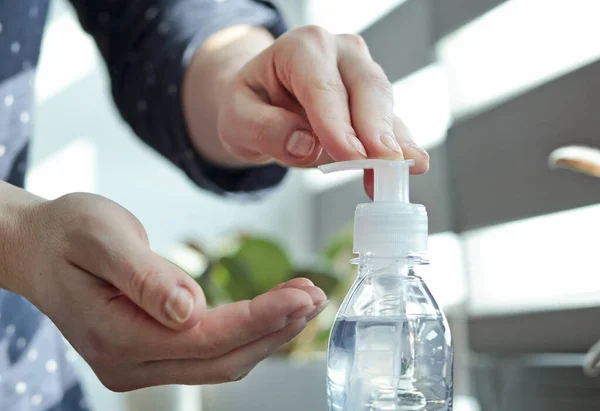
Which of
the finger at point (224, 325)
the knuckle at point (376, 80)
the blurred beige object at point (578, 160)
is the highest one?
the knuckle at point (376, 80)

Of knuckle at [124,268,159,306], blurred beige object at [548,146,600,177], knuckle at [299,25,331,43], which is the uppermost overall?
knuckle at [299,25,331,43]

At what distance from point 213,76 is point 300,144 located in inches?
6.0

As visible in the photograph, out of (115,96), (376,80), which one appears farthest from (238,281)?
(376,80)

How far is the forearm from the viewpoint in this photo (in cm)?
48

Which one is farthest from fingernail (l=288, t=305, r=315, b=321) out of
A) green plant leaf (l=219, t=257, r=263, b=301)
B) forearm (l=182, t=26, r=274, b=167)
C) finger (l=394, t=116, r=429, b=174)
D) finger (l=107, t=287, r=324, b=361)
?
green plant leaf (l=219, t=257, r=263, b=301)

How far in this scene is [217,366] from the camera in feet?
0.90

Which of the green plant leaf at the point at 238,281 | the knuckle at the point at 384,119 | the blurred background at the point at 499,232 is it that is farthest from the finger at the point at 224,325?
the green plant leaf at the point at 238,281

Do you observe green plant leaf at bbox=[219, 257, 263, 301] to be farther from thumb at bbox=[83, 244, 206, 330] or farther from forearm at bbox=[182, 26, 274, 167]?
thumb at bbox=[83, 244, 206, 330]

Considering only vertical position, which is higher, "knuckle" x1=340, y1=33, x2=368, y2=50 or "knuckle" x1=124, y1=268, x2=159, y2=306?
"knuckle" x1=340, y1=33, x2=368, y2=50

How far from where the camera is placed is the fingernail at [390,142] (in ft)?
1.04

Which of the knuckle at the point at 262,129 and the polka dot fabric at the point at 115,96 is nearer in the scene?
the knuckle at the point at 262,129

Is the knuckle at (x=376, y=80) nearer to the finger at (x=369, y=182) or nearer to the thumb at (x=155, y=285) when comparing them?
the finger at (x=369, y=182)

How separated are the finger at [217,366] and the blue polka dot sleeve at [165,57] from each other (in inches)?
11.3

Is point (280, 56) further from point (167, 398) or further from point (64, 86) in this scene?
point (64, 86)
